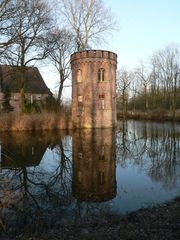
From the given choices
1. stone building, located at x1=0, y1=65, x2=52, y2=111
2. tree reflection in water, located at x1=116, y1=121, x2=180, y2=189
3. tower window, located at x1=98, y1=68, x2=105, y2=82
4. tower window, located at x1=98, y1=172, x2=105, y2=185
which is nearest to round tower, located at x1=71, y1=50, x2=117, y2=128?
tower window, located at x1=98, y1=68, x2=105, y2=82

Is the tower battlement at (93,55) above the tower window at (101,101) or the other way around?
above

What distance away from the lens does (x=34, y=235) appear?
5270 mm

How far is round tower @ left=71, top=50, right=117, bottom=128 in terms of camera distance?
31.1 meters

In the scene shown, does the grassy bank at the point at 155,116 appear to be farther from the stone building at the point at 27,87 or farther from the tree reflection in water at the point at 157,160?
the tree reflection in water at the point at 157,160

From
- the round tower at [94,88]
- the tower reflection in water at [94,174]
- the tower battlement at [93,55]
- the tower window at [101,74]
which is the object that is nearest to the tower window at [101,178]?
the tower reflection in water at [94,174]

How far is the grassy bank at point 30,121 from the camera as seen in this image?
86.7ft

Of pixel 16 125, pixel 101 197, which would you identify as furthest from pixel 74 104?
pixel 101 197

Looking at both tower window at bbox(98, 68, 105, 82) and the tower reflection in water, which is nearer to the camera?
the tower reflection in water

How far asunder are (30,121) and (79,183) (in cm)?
1817

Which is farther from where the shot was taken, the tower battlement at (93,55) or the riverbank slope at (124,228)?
the tower battlement at (93,55)

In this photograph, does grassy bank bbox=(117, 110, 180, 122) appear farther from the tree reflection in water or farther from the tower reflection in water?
the tower reflection in water

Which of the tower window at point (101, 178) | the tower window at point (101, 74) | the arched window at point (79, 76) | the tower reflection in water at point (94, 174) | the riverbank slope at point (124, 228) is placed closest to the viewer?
the riverbank slope at point (124, 228)

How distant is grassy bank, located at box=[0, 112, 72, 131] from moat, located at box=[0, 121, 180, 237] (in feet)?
33.4

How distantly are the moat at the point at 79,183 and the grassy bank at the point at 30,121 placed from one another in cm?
1018
